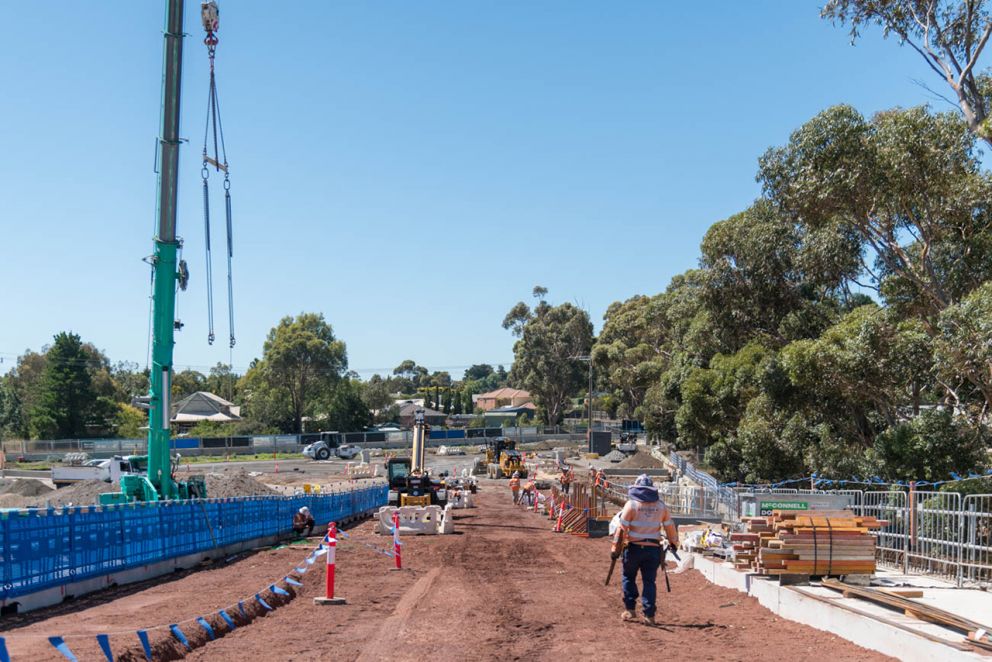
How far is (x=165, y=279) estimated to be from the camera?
76.1 ft

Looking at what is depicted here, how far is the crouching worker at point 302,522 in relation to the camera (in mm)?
27328

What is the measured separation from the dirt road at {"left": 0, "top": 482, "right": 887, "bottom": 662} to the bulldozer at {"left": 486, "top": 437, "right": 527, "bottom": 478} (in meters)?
41.7

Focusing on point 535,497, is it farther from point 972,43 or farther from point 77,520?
point 77,520

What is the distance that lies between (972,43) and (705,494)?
15.8 metres

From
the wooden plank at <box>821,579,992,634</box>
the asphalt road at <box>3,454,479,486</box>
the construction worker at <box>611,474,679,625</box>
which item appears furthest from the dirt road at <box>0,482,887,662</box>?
the asphalt road at <box>3,454,479,486</box>

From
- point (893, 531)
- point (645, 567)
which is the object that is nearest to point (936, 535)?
point (893, 531)

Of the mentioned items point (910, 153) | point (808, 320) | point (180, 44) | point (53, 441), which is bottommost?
point (53, 441)

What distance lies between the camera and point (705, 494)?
3083 cm

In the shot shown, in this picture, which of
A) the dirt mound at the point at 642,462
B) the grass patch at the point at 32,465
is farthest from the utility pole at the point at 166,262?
the grass patch at the point at 32,465

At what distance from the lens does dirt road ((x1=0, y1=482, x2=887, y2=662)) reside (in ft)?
30.2

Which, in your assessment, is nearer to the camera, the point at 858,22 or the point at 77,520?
the point at 77,520

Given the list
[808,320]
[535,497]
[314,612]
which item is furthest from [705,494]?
[314,612]

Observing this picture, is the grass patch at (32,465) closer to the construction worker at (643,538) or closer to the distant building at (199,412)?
the distant building at (199,412)

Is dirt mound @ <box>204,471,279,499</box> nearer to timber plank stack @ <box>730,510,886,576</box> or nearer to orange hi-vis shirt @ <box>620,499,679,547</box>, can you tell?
timber plank stack @ <box>730,510,886,576</box>
